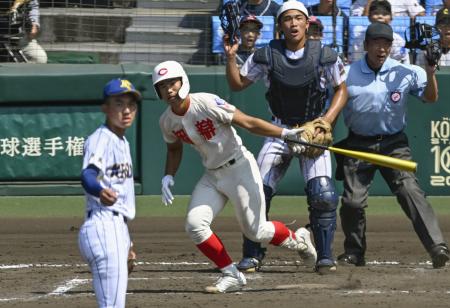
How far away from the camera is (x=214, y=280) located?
9047 mm

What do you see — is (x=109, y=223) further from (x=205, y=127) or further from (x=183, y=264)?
→ (x=183, y=264)

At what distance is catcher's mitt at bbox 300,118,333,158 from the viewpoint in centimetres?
860

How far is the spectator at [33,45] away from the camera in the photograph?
1419 cm

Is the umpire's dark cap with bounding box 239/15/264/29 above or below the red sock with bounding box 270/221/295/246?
above

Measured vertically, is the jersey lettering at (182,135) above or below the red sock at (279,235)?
above

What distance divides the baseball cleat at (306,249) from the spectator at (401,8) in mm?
5920

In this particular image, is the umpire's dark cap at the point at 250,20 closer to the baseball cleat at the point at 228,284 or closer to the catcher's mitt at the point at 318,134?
the catcher's mitt at the point at 318,134

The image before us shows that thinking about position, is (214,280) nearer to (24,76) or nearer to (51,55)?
(24,76)

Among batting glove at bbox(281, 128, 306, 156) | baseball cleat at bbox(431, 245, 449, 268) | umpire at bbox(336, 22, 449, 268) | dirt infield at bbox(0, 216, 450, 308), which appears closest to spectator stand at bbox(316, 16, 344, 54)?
dirt infield at bbox(0, 216, 450, 308)

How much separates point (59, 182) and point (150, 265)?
381 centimetres

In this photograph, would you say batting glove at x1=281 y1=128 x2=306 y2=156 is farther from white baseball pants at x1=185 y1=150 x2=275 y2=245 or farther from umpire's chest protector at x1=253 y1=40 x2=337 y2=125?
umpire's chest protector at x1=253 y1=40 x2=337 y2=125

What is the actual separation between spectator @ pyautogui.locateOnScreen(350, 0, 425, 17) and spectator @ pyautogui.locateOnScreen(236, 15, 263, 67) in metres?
2.20

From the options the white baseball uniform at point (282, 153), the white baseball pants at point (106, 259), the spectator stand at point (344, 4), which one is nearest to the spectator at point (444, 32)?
the spectator stand at point (344, 4)

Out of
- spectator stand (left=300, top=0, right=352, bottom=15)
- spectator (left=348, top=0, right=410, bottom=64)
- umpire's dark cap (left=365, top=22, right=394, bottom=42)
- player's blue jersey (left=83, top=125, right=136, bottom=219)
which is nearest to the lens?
player's blue jersey (left=83, top=125, right=136, bottom=219)
